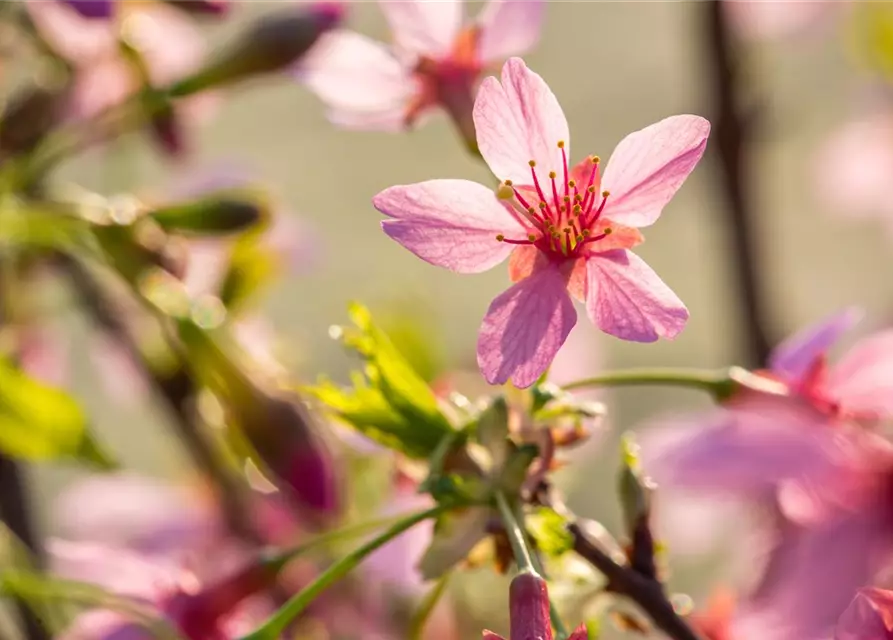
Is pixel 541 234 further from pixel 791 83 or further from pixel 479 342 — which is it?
pixel 791 83

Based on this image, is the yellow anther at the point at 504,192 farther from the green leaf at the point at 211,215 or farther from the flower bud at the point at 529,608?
the green leaf at the point at 211,215

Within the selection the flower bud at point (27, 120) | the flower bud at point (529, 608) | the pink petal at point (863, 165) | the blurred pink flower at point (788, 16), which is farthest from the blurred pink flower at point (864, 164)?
the flower bud at point (529, 608)

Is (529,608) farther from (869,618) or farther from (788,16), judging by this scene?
(788,16)

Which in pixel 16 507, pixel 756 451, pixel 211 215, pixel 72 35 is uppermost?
pixel 72 35

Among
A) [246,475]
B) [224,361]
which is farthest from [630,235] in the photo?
[246,475]

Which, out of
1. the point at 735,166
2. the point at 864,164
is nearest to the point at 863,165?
the point at 864,164

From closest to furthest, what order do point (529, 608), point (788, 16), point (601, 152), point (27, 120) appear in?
point (529, 608) < point (27, 120) < point (788, 16) < point (601, 152)
